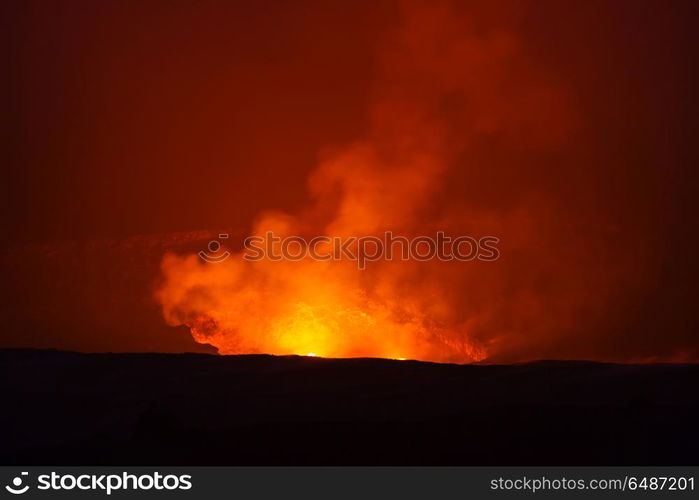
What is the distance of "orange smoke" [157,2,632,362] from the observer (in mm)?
15047

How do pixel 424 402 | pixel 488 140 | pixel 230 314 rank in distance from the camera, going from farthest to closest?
pixel 488 140 < pixel 230 314 < pixel 424 402

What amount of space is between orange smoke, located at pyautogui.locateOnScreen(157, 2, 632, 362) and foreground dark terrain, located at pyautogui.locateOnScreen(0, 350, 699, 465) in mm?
5019

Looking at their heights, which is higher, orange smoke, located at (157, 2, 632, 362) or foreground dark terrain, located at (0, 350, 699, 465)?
orange smoke, located at (157, 2, 632, 362)

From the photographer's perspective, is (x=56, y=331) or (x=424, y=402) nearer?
(x=424, y=402)

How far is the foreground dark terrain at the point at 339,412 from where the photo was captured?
7.00 meters

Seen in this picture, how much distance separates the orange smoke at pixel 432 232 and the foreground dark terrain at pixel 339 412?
5019mm

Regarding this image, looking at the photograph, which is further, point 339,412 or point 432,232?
point 432,232

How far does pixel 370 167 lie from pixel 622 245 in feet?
14.7

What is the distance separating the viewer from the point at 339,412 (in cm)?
796

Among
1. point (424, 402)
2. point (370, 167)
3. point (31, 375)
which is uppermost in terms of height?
point (370, 167)

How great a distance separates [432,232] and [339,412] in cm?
837
